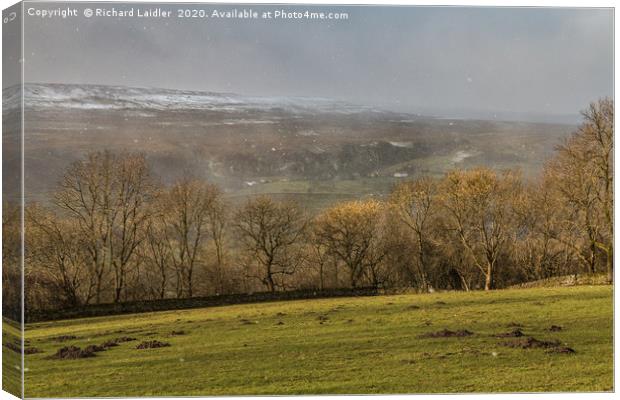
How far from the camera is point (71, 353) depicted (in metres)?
18.7

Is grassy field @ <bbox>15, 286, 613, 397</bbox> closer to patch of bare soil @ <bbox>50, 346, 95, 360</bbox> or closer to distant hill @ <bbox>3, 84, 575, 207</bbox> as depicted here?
patch of bare soil @ <bbox>50, 346, 95, 360</bbox>

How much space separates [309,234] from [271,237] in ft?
2.67

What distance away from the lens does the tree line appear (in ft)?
62.3

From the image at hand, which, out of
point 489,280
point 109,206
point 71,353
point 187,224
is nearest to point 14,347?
point 71,353

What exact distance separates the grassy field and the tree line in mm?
581

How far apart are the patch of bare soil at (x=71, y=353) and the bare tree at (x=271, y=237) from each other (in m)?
3.63

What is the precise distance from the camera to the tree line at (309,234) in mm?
19000

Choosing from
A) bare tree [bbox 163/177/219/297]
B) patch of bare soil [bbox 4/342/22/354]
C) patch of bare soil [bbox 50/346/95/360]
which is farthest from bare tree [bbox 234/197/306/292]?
patch of bare soil [bbox 4/342/22/354]

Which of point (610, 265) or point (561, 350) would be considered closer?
point (561, 350)

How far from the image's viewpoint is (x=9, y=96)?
61.6 ft

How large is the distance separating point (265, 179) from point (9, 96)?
5.33 metres

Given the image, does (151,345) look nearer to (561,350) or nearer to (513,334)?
(513,334)

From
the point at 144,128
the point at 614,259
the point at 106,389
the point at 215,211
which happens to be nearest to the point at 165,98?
the point at 144,128

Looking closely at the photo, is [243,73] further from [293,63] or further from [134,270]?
[134,270]
